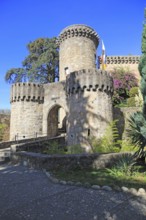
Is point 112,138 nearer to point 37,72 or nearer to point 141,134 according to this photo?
point 141,134

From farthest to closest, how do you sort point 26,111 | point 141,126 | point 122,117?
1. point 26,111
2. point 122,117
3. point 141,126

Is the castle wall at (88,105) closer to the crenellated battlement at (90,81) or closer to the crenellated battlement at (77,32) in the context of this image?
the crenellated battlement at (90,81)

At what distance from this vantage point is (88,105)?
1723 centimetres

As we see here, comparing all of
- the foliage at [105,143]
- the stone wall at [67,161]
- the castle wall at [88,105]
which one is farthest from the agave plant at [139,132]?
the castle wall at [88,105]

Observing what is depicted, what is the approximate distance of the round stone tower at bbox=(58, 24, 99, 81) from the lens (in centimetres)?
2602

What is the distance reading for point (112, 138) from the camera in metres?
16.9

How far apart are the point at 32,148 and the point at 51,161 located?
5892mm

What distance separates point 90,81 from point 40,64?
1634cm

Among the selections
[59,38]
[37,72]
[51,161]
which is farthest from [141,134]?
[37,72]

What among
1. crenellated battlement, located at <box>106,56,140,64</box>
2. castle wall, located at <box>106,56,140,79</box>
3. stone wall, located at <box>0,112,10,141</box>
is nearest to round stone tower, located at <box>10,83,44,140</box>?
stone wall, located at <box>0,112,10,141</box>

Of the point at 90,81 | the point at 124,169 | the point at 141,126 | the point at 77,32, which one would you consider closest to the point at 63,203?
the point at 124,169

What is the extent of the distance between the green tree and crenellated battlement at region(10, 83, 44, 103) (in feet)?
33.2

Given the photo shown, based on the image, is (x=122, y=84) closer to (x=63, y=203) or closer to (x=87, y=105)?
(x=87, y=105)

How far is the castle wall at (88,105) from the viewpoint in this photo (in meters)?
17.0
